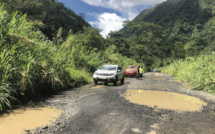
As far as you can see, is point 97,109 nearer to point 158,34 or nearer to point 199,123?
point 199,123

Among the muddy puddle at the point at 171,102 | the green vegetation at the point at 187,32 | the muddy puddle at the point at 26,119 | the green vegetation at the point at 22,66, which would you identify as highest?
the green vegetation at the point at 187,32

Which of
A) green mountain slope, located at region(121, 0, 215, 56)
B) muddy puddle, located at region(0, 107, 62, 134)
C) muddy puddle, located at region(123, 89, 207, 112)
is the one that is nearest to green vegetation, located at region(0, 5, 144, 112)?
muddy puddle, located at region(0, 107, 62, 134)

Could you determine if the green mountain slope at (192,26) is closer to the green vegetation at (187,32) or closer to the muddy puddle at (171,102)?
the green vegetation at (187,32)

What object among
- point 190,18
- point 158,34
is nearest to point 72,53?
point 158,34

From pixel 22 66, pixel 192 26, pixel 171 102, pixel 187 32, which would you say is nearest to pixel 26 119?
pixel 22 66

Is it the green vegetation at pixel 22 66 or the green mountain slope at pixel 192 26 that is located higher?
the green mountain slope at pixel 192 26

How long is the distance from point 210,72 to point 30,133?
11.0 meters

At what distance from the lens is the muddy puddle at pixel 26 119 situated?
3882 mm

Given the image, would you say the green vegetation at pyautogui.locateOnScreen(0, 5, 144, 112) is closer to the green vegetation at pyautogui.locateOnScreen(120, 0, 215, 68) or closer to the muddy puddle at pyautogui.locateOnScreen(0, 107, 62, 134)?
the muddy puddle at pyautogui.locateOnScreen(0, 107, 62, 134)

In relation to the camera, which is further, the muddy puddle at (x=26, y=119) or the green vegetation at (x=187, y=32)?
the green vegetation at (x=187, y=32)

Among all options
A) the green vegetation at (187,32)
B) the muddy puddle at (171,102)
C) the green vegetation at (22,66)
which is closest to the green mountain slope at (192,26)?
the green vegetation at (187,32)

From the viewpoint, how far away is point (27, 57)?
6.59 metres

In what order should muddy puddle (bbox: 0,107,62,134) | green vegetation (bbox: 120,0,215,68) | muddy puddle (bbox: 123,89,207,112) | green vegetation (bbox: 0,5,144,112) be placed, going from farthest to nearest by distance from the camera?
green vegetation (bbox: 120,0,215,68) → muddy puddle (bbox: 123,89,207,112) → green vegetation (bbox: 0,5,144,112) → muddy puddle (bbox: 0,107,62,134)

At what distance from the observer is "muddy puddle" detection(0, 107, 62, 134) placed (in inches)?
153
